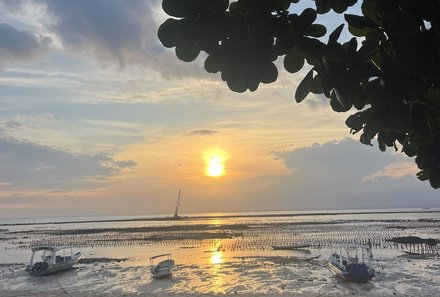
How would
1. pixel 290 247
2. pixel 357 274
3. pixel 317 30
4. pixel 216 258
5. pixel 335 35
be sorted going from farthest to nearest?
pixel 290 247 < pixel 216 258 < pixel 357 274 < pixel 317 30 < pixel 335 35

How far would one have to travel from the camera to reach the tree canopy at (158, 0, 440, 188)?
1.95 m

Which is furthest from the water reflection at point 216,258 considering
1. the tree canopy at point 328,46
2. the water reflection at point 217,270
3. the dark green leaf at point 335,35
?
the dark green leaf at point 335,35

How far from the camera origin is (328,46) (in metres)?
2.03

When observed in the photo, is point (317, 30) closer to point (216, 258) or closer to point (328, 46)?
point (328, 46)

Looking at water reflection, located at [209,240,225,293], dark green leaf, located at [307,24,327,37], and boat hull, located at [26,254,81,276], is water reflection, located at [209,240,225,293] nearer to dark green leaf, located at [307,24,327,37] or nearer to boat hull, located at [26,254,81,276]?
boat hull, located at [26,254,81,276]

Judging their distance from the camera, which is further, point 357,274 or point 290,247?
point 290,247

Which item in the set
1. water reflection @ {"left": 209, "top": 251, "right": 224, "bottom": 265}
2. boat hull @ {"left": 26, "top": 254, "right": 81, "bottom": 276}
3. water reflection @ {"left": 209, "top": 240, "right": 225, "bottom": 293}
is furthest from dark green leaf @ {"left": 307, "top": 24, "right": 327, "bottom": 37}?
water reflection @ {"left": 209, "top": 251, "right": 224, "bottom": 265}

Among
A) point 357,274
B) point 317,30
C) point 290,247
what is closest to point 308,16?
point 317,30

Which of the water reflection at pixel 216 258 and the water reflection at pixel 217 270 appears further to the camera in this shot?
the water reflection at pixel 216 258

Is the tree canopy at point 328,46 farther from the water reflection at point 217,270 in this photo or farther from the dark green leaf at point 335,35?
the water reflection at point 217,270

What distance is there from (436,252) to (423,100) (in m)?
39.8

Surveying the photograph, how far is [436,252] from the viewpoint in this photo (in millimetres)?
37094

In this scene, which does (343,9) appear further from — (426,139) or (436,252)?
(436,252)

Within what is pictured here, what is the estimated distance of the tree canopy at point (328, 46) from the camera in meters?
1.95
